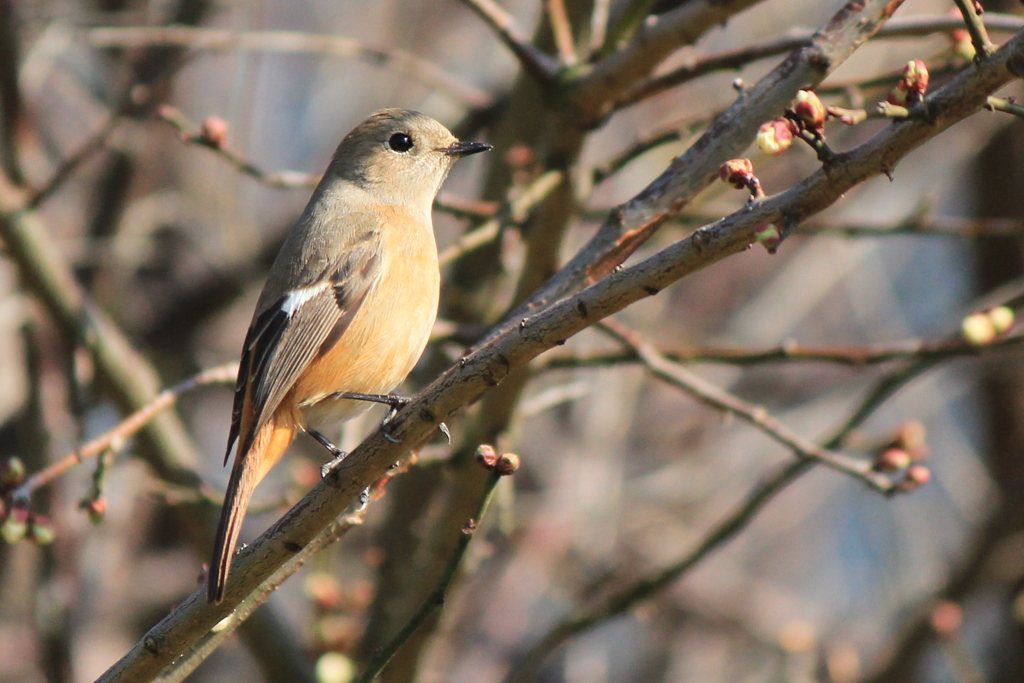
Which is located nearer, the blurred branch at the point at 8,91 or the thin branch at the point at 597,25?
the thin branch at the point at 597,25

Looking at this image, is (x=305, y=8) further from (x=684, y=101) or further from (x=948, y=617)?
(x=948, y=617)

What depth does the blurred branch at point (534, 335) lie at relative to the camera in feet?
6.23

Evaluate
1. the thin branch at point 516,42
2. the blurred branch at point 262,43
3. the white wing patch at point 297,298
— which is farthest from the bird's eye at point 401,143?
the white wing patch at point 297,298

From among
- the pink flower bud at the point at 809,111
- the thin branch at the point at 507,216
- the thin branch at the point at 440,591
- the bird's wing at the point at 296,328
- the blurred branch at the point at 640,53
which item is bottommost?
the thin branch at the point at 440,591

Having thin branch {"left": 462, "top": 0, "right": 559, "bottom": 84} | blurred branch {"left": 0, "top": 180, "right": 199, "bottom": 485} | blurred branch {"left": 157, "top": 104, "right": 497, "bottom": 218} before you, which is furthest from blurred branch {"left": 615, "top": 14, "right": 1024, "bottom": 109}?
blurred branch {"left": 0, "top": 180, "right": 199, "bottom": 485}

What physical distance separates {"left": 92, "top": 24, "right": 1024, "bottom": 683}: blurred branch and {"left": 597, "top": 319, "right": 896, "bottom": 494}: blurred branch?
35.3 inches

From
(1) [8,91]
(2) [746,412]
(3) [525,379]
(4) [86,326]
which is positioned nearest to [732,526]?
(2) [746,412]

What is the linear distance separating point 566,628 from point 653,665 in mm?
2888

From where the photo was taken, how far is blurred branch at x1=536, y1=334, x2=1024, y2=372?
3598 millimetres

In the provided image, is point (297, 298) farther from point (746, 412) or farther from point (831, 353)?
point (831, 353)

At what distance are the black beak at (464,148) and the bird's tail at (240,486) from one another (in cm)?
127

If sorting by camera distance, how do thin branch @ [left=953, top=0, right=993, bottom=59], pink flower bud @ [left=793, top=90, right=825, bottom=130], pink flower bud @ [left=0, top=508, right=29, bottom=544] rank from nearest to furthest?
thin branch @ [left=953, top=0, right=993, bottom=59], pink flower bud @ [left=793, top=90, right=825, bottom=130], pink flower bud @ [left=0, top=508, right=29, bottom=544]

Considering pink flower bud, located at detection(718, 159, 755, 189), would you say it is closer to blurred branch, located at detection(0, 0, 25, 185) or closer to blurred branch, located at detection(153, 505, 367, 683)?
blurred branch, located at detection(153, 505, 367, 683)

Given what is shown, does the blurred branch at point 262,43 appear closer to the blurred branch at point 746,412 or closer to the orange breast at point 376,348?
the orange breast at point 376,348
